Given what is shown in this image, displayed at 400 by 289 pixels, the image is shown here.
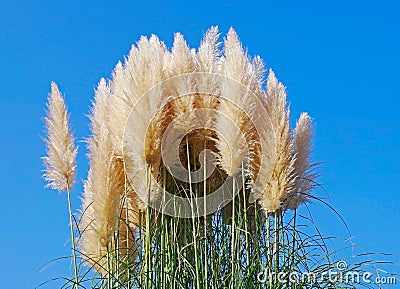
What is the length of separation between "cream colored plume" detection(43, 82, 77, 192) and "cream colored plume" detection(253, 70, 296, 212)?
901 mm

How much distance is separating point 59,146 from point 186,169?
25.1 inches

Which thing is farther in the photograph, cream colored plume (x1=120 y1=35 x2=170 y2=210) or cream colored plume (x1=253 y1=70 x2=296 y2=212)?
cream colored plume (x1=253 y1=70 x2=296 y2=212)

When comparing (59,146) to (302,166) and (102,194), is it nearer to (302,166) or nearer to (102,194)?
(102,194)

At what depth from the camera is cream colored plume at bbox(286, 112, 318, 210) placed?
11.2 feet

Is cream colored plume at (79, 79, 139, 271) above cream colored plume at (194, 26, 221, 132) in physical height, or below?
below

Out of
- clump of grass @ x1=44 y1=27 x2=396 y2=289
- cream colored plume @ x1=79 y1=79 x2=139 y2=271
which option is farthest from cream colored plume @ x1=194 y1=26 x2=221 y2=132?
cream colored plume @ x1=79 y1=79 x2=139 y2=271

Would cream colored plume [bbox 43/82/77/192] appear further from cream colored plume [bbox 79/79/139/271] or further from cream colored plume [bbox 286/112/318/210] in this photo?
cream colored plume [bbox 286/112/318/210]

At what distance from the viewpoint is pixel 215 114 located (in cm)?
323

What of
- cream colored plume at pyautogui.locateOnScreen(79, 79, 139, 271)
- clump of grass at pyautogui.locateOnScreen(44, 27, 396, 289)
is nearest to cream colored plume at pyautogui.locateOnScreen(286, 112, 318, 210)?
clump of grass at pyautogui.locateOnScreen(44, 27, 396, 289)

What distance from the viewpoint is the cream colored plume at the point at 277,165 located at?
323 centimetres

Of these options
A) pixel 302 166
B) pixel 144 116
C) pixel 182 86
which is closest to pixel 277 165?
pixel 302 166

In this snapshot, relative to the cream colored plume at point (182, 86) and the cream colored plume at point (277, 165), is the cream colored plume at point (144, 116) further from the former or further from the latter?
the cream colored plume at point (277, 165)

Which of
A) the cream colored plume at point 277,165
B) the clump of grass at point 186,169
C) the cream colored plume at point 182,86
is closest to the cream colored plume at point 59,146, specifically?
the clump of grass at point 186,169

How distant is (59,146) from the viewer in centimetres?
314
